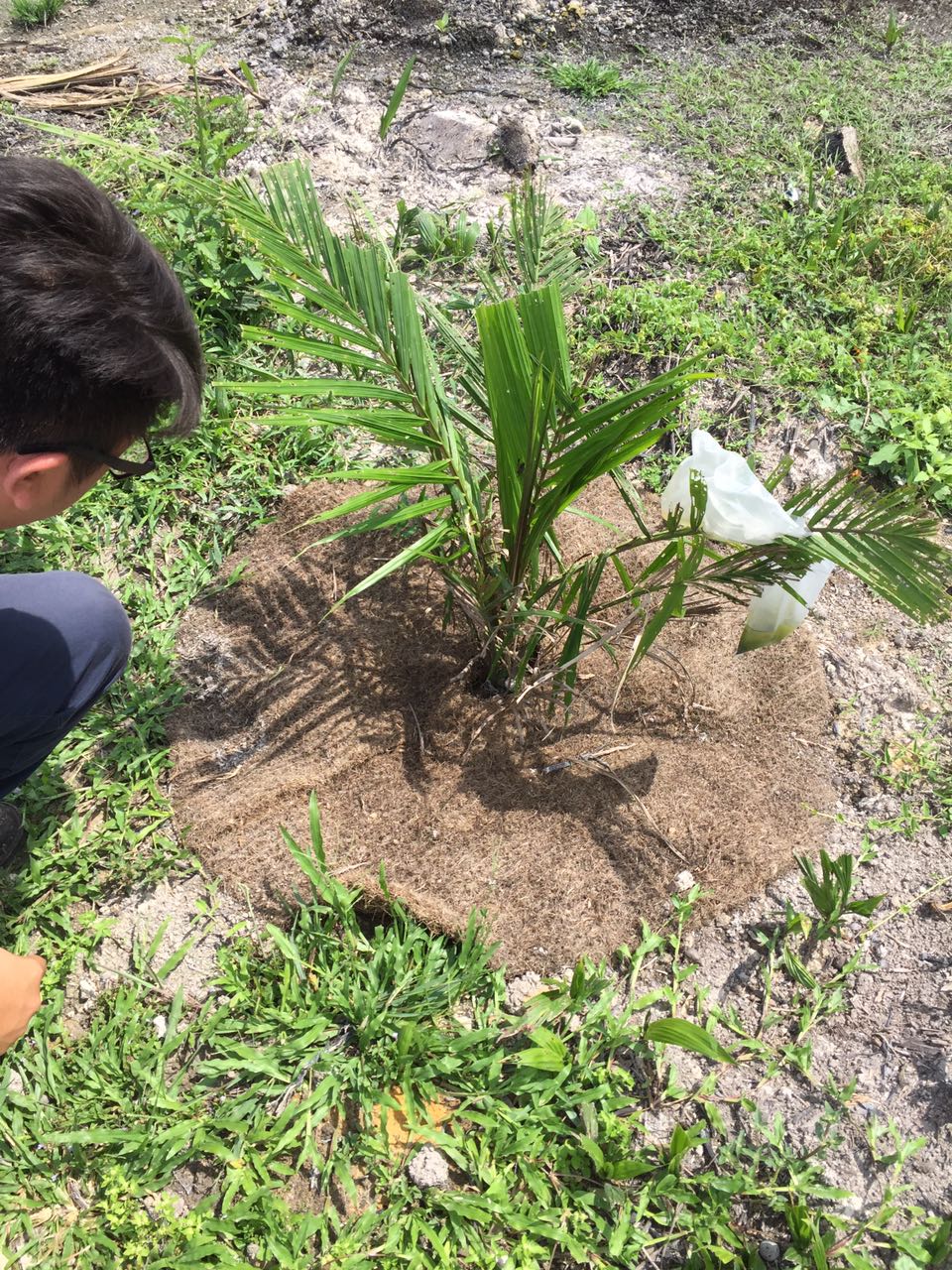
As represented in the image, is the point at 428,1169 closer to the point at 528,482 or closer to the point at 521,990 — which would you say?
the point at 521,990

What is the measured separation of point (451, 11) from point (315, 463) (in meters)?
2.09

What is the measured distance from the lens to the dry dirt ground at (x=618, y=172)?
157cm

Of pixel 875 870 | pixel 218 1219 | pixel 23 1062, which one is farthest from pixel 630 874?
pixel 23 1062

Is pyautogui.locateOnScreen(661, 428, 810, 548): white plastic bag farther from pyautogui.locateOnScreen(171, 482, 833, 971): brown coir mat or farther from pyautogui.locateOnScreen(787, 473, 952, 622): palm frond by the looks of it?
pyautogui.locateOnScreen(171, 482, 833, 971): brown coir mat

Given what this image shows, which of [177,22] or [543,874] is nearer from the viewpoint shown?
[543,874]

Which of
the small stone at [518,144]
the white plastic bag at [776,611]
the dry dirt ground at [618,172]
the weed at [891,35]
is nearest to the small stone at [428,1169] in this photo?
the dry dirt ground at [618,172]

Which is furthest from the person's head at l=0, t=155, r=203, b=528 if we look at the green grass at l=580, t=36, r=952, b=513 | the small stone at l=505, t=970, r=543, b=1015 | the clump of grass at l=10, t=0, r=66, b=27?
the clump of grass at l=10, t=0, r=66, b=27

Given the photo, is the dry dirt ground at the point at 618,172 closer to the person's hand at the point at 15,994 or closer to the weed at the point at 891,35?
the weed at the point at 891,35

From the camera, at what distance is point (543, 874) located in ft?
5.65

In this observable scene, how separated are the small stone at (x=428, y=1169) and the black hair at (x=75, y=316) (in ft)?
3.71

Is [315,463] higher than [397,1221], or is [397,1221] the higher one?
[315,463]

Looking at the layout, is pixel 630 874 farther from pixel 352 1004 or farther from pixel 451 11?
pixel 451 11

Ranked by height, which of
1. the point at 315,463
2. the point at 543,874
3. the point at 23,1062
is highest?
the point at 315,463

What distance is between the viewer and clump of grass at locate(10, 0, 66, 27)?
3.47 m
